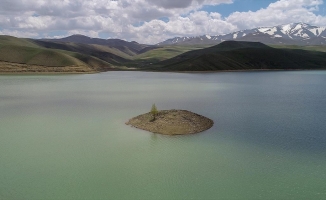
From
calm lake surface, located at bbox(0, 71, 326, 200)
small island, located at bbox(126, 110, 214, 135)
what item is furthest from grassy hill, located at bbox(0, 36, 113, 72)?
small island, located at bbox(126, 110, 214, 135)

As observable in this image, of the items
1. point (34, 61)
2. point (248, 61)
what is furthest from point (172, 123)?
point (248, 61)

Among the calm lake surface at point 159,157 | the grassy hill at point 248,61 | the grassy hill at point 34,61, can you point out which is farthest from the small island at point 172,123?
the grassy hill at point 248,61

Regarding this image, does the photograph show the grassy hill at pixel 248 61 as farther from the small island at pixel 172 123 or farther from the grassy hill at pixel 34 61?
the small island at pixel 172 123

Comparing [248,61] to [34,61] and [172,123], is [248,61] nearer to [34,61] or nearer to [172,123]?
[34,61]

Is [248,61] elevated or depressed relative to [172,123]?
elevated

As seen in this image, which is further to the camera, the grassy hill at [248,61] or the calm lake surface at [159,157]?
the grassy hill at [248,61]

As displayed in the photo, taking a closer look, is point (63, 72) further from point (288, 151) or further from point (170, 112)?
point (288, 151)

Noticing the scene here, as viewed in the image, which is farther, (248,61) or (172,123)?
(248,61)

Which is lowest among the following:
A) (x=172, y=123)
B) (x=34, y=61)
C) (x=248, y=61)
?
(x=172, y=123)
